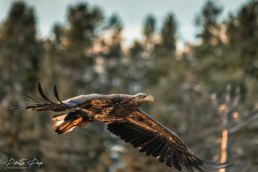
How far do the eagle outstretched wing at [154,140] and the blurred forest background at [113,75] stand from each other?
36.9 feet

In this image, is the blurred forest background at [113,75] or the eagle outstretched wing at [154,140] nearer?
the eagle outstretched wing at [154,140]

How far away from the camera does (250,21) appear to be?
31.9 meters

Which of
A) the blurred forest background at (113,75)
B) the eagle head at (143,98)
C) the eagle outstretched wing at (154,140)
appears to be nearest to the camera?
the eagle head at (143,98)

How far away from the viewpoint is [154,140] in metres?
8.80

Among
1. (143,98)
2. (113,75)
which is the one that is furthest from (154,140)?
(113,75)

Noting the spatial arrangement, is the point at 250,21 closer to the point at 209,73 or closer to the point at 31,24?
the point at 209,73

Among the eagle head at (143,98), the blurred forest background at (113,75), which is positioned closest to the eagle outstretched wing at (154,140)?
the eagle head at (143,98)

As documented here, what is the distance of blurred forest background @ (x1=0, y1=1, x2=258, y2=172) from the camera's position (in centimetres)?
2364

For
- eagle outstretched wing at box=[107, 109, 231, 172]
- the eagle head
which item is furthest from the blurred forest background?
the eagle head

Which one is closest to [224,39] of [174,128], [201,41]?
[201,41]

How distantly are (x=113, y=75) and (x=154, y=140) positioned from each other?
25256mm

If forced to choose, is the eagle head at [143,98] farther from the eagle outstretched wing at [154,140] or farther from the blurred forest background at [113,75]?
the blurred forest background at [113,75]

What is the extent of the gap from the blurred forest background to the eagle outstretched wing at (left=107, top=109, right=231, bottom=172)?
11255 mm

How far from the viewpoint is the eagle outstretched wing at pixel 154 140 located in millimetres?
8562
